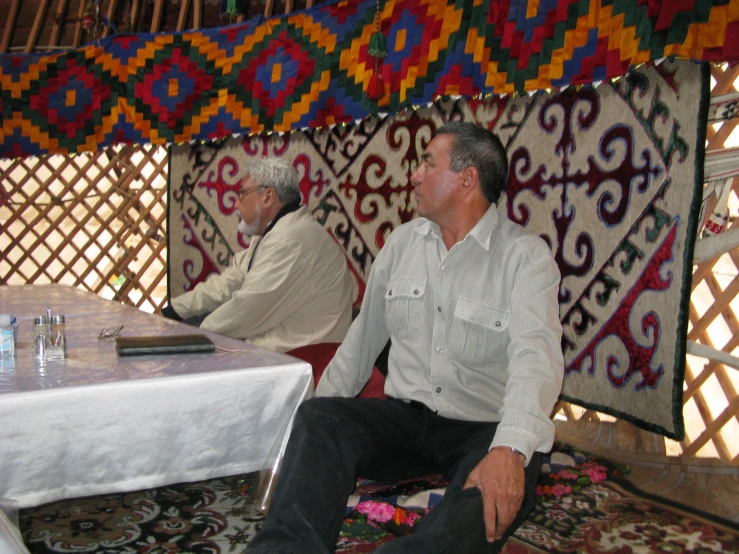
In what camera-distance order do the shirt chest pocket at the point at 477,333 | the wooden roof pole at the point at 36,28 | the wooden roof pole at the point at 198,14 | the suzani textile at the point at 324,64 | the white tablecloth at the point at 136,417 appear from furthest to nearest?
the wooden roof pole at the point at 36,28 → the wooden roof pole at the point at 198,14 → the suzani textile at the point at 324,64 → the shirt chest pocket at the point at 477,333 → the white tablecloth at the point at 136,417

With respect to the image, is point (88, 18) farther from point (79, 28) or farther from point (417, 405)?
point (417, 405)

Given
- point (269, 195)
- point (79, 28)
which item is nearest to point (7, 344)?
point (269, 195)

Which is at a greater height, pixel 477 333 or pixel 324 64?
pixel 324 64

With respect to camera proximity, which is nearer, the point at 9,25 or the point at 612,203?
the point at 612,203

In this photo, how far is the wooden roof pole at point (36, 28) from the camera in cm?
336

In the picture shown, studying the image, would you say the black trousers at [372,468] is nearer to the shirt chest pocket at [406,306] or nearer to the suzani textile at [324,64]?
the shirt chest pocket at [406,306]

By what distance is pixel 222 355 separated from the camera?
39.2 inches

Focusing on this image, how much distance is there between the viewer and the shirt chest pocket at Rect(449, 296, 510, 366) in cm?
109

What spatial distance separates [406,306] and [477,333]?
5.2 inches

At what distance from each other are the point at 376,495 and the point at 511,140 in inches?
41.6

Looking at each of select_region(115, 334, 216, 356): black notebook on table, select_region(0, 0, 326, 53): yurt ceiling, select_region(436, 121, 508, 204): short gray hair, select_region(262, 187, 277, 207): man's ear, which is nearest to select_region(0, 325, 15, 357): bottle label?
select_region(115, 334, 216, 356): black notebook on table

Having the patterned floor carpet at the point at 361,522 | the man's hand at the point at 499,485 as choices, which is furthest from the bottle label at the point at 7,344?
the man's hand at the point at 499,485

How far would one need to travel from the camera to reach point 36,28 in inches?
133

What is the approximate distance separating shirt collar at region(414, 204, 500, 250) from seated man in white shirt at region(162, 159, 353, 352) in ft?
2.09
